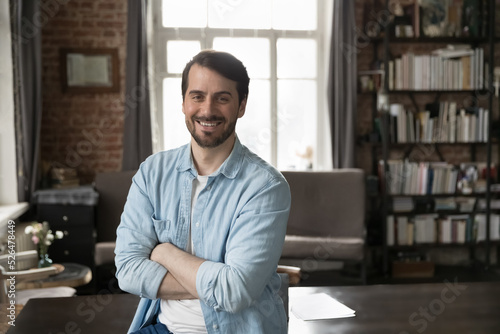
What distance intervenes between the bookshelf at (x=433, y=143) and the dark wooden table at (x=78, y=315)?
11.5 feet

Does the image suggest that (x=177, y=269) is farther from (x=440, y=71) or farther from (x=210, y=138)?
(x=440, y=71)

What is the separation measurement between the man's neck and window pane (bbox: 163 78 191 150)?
3452 mm

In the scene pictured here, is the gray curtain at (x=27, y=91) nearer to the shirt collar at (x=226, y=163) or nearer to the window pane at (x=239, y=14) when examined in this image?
Result: the window pane at (x=239, y=14)

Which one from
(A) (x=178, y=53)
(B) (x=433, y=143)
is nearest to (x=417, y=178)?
(B) (x=433, y=143)

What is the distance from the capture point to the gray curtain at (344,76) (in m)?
4.89

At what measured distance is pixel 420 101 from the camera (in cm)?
518

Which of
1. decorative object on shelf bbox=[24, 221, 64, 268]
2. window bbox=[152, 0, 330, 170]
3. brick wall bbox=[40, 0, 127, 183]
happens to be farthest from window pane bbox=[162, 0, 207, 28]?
decorative object on shelf bbox=[24, 221, 64, 268]

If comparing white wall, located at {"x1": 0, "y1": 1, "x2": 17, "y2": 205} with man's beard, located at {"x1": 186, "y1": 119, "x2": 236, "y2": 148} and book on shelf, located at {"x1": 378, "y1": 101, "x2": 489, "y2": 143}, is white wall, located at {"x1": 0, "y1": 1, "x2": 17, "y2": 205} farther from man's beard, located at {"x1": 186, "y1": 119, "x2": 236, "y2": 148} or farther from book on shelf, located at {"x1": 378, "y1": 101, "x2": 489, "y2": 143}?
book on shelf, located at {"x1": 378, "y1": 101, "x2": 489, "y2": 143}

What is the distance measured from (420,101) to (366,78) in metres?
0.63

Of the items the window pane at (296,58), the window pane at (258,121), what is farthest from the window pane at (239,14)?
the window pane at (258,121)

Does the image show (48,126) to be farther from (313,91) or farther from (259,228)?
(259,228)

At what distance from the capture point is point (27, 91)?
13.9ft

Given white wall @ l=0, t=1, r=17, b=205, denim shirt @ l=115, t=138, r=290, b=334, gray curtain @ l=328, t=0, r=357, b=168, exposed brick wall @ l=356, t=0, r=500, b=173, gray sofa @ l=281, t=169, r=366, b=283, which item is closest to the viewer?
denim shirt @ l=115, t=138, r=290, b=334

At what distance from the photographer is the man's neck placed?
162 centimetres
